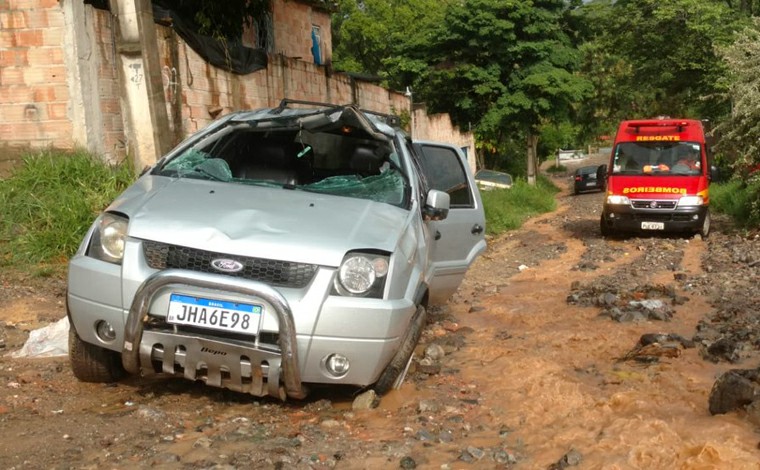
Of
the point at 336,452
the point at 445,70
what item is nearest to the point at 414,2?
the point at 445,70

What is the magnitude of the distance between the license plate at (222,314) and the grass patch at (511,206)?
14980 mm

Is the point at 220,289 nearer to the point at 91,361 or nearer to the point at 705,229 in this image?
the point at 91,361

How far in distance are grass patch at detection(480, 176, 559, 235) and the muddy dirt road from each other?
11.8 meters

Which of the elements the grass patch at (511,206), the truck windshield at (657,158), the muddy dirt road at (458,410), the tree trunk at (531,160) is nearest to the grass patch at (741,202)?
the truck windshield at (657,158)

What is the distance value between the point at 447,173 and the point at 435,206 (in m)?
1.50

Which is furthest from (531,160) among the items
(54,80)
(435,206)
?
(435,206)

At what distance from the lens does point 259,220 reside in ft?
14.1

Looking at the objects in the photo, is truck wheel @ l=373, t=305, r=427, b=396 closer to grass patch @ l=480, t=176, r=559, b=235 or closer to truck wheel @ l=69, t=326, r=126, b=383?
truck wheel @ l=69, t=326, r=126, b=383

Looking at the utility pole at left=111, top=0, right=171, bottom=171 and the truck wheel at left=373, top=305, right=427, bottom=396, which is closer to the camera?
the truck wheel at left=373, top=305, right=427, bottom=396

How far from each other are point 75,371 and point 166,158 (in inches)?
57.6

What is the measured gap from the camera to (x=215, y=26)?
13695 millimetres

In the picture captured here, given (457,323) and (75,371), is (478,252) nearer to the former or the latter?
(457,323)

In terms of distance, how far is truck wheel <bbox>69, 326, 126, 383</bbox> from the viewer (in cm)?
457

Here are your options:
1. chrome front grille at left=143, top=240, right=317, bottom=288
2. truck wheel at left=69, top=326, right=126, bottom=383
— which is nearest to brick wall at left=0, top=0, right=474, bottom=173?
truck wheel at left=69, top=326, right=126, bottom=383
